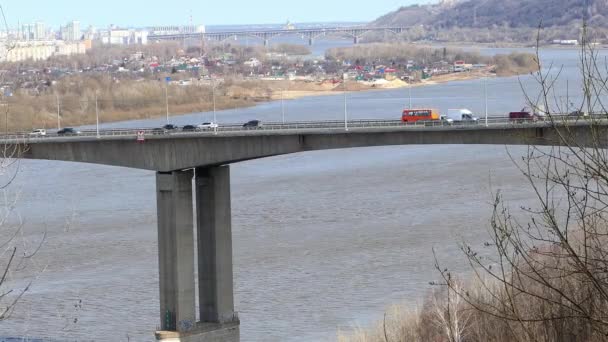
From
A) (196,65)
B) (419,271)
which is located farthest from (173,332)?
(196,65)

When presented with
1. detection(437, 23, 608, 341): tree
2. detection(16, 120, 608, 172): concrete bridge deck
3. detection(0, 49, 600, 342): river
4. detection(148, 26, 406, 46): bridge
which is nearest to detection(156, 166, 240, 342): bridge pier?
detection(0, 49, 600, 342): river

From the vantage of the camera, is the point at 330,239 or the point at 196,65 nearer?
the point at 330,239

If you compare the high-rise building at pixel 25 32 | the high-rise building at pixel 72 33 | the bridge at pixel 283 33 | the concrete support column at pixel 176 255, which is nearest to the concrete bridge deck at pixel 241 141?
the concrete support column at pixel 176 255

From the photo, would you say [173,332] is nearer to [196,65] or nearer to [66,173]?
[66,173]

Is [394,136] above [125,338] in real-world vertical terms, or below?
above

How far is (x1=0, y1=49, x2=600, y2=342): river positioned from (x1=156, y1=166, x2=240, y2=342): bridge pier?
1.63 feet

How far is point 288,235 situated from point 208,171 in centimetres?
553

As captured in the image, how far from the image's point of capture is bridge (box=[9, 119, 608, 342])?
2223 cm

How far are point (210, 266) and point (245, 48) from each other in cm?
12302

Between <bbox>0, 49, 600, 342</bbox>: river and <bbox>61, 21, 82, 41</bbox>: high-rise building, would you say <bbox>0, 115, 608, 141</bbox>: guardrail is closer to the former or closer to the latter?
<bbox>0, 49, 600, 342</bbox>: river

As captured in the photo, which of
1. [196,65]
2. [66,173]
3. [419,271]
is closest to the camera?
[419,271]

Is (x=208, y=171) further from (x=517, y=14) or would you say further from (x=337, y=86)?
(x=517, y=14)

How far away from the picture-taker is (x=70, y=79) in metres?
85.7

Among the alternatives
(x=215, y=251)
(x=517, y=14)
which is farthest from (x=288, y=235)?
(x=517, y=14)
